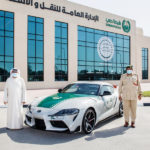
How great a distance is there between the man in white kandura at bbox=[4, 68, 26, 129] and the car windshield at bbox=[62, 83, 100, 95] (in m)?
1.58

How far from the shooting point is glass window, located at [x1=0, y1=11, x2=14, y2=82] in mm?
22125

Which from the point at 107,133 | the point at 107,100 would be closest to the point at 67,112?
the point at 107,133

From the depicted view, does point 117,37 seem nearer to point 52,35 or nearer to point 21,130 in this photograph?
point 52,35

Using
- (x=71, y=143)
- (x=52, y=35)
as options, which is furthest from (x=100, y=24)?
(x=71, y=143)

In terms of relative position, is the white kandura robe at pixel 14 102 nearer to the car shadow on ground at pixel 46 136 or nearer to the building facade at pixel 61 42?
the car shadow on ground at pixel 46 136

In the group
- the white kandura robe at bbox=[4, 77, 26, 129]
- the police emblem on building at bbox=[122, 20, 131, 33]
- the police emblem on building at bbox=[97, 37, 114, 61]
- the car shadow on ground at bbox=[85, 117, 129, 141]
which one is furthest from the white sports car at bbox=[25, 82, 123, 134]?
the police emblem on building at bbox=[122, 20, 131, 33]

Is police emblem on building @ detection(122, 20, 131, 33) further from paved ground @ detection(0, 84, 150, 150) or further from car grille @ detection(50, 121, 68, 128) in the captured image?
car grille @ detection(50, 121, 68, 128)

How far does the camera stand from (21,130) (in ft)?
18.5

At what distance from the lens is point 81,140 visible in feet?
15.8

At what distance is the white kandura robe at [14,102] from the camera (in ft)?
18.7

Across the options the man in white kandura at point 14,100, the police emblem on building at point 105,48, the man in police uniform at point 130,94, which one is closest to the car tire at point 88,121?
the man in police uniform at point 130,94

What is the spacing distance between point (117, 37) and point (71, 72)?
12.0 m

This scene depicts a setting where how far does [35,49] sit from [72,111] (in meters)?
20.3

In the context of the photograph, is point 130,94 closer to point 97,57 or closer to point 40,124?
point 40,124
